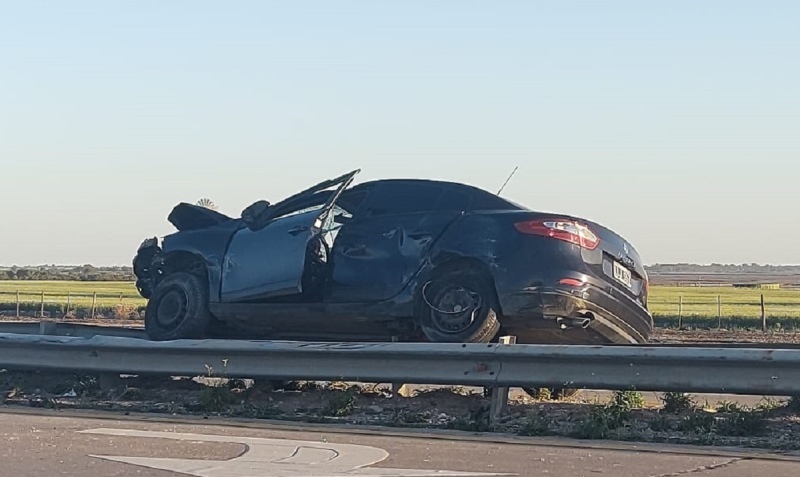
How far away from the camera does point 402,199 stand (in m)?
10.5

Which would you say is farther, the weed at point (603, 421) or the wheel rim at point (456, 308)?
the wheel rim at point (456, 308)

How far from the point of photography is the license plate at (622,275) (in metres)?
9.66

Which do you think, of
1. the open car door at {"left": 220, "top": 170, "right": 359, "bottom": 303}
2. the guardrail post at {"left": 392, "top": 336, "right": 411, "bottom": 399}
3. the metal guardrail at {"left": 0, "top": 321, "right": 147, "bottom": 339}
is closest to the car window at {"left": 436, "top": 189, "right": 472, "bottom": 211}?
the open car door at {"left": 220, "top": 170, "right": 359, "bottom": 303}

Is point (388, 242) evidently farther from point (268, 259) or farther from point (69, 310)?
point (69, 310)

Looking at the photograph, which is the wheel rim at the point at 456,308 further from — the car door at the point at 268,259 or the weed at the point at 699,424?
the weed at the point at 699,424

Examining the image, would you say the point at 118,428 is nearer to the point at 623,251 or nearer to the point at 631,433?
the point at 631,433

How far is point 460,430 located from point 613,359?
4.02ft

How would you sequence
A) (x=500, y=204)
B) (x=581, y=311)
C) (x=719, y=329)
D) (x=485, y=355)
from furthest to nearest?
(x=719, y=329), (x=500, y=204), (x=581, y=311), (x=485, y=355)

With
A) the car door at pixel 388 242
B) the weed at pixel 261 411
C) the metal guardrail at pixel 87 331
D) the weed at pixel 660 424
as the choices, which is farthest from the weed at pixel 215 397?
the weed at pixel 660 424

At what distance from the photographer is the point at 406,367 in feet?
29.5

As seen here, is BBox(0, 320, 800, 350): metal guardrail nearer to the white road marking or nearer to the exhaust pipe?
the exhaust pipe

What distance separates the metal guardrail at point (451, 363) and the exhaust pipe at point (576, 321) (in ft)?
2.59

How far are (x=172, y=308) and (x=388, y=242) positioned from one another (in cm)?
235

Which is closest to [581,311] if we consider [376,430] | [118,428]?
[376,430]
